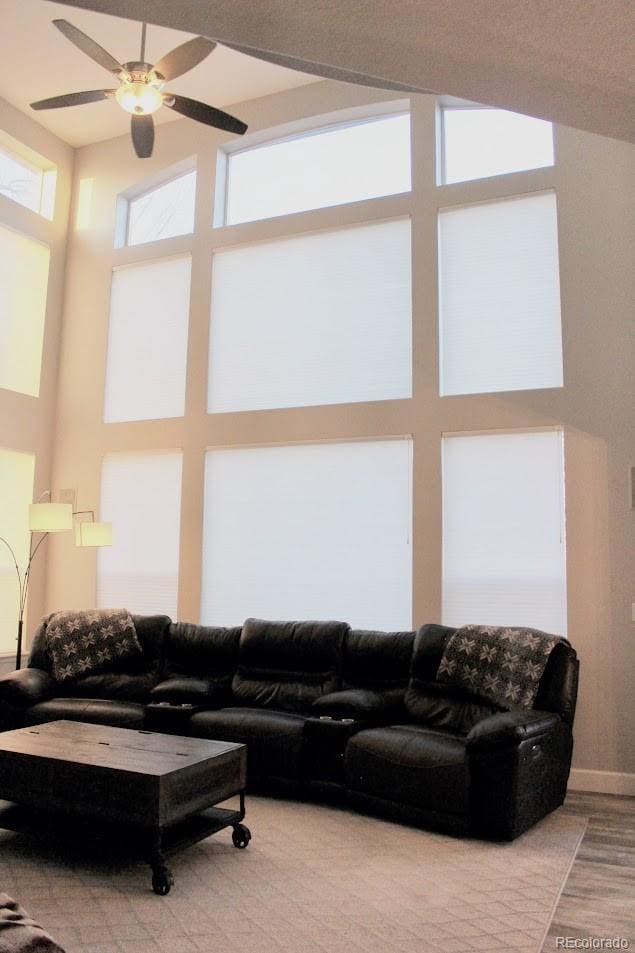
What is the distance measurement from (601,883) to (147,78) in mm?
4676

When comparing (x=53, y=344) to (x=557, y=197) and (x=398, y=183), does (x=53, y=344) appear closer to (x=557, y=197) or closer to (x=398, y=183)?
(x=398, y=183)

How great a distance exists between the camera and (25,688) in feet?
17.2

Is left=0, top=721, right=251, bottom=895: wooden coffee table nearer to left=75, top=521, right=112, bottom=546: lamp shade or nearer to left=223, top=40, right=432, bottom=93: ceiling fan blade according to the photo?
left=75, top=521, right=112, bottom=546: lamp shade

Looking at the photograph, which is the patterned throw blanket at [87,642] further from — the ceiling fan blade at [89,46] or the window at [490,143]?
the window at [490,143]

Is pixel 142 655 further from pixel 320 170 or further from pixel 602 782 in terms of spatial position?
pixel 320 170

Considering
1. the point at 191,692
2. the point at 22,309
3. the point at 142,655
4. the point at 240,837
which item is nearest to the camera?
the point at 240,837

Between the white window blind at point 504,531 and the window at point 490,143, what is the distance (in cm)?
205

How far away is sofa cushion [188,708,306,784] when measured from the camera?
4539 millimetres

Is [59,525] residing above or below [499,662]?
above

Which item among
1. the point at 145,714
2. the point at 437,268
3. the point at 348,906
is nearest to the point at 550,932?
the point at 348,906

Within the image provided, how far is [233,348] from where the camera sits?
6.57 meters

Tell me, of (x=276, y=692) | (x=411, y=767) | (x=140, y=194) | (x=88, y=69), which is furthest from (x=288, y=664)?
(x=88, y=69)

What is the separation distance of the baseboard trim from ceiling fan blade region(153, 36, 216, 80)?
4.83 metres

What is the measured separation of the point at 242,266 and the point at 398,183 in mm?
1486
